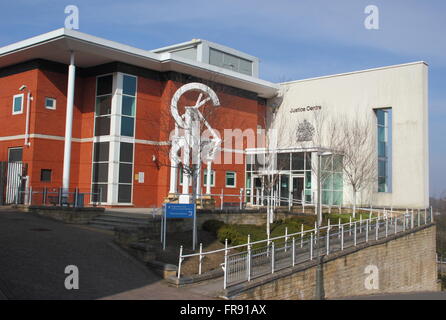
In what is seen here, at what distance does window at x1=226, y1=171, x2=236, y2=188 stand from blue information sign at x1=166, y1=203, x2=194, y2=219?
53.9ft

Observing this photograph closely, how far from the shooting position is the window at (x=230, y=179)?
32.6 meters

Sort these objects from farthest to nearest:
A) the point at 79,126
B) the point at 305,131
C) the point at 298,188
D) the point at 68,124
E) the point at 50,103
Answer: the point at 305,131 → the point at 298,188 → the point at 79,126 → the point at 50,103 → the point at 68,124

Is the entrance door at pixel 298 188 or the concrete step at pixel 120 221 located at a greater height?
the entrance door at pixel 298 188

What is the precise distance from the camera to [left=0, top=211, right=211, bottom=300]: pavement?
1132 cm

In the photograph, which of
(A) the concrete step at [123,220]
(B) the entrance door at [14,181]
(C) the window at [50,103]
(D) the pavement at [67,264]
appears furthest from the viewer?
(C) the window at [50,103]

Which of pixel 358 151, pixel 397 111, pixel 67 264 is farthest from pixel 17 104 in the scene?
pixel 397 111

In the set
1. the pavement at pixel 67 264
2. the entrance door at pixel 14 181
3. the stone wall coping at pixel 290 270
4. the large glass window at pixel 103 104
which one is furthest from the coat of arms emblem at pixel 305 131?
the pavement at pixel 67 264

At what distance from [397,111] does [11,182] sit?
77.5 ft

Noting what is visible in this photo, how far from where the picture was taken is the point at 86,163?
28.2 m

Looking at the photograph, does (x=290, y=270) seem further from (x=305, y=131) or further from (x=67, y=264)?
(x=305, y=131)

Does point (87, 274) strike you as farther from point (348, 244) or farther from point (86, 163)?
point (86, 163)

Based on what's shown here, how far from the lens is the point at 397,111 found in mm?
31750

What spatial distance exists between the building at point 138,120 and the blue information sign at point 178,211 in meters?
6.17

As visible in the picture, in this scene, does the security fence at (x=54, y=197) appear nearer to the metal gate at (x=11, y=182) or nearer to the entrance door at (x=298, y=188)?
the metal gate at (x=11, y=182)
